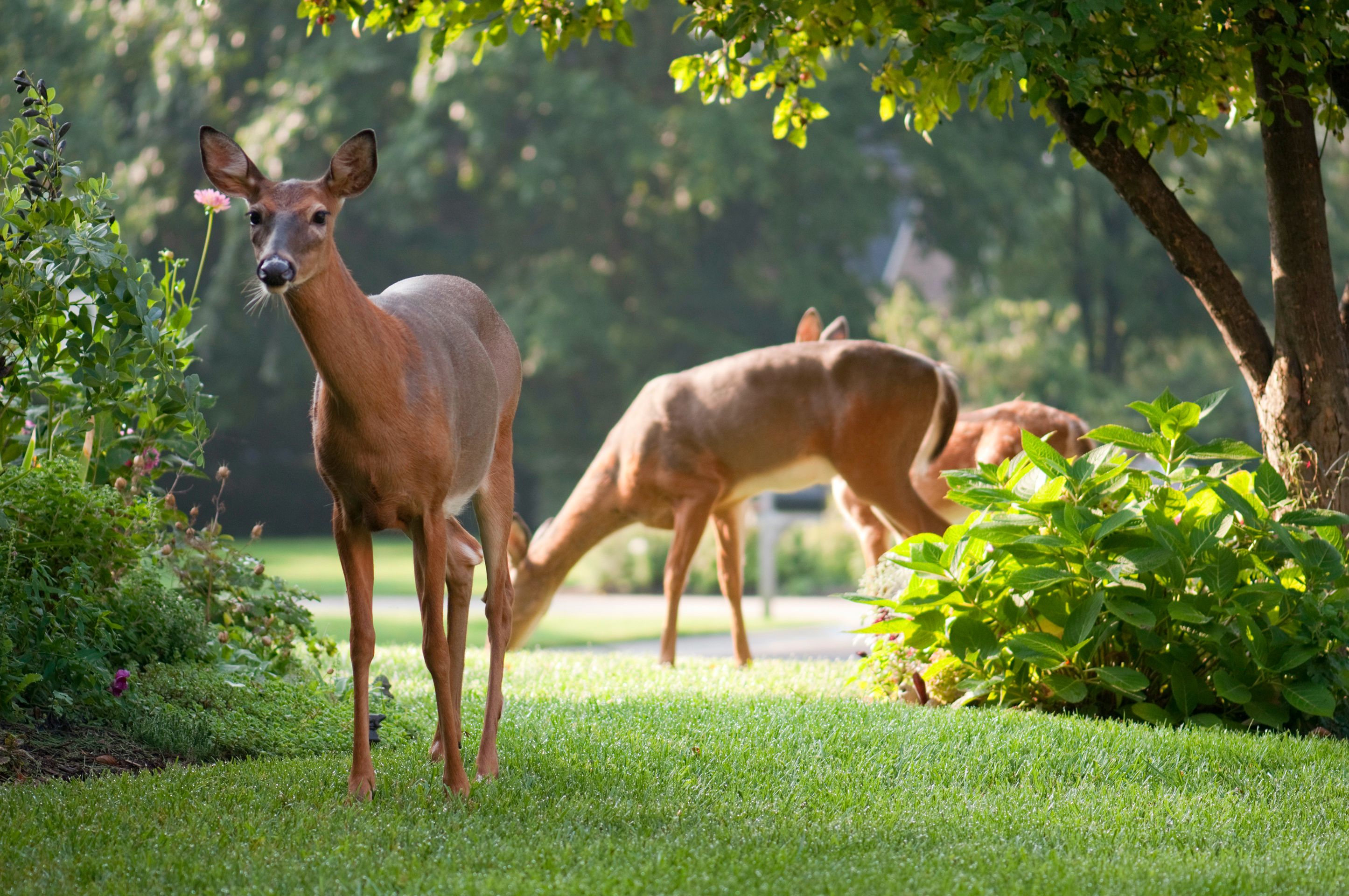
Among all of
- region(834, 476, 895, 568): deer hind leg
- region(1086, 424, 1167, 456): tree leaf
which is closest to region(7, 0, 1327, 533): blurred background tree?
region(834, 476, 895, 568): deer hind leg

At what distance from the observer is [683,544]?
883 cm

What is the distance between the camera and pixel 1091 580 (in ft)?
19.0

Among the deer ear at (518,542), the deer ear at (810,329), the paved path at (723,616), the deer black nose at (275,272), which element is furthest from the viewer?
the paved path at (723,616)

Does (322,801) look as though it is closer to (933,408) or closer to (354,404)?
(354,404)

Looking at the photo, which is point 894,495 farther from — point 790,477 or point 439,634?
point 439,634

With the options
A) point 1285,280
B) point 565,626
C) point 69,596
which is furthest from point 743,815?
point 565,626

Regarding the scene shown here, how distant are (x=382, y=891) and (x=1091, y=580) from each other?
3558 millimetres

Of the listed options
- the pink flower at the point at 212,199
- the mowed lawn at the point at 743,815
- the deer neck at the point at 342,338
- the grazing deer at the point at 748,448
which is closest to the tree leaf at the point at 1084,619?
the mowed lawn at the point at 743,815

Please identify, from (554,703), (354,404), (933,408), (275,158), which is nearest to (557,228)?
(275,158)

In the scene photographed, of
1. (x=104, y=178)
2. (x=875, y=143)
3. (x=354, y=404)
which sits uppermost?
(x=875, y=143)

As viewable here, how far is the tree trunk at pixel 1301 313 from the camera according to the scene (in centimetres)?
636

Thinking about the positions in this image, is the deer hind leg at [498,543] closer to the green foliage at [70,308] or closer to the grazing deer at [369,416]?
the grazing deer at [369,416]

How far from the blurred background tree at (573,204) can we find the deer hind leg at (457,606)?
20.0 meters

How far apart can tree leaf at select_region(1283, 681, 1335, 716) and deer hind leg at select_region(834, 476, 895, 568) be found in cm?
402
